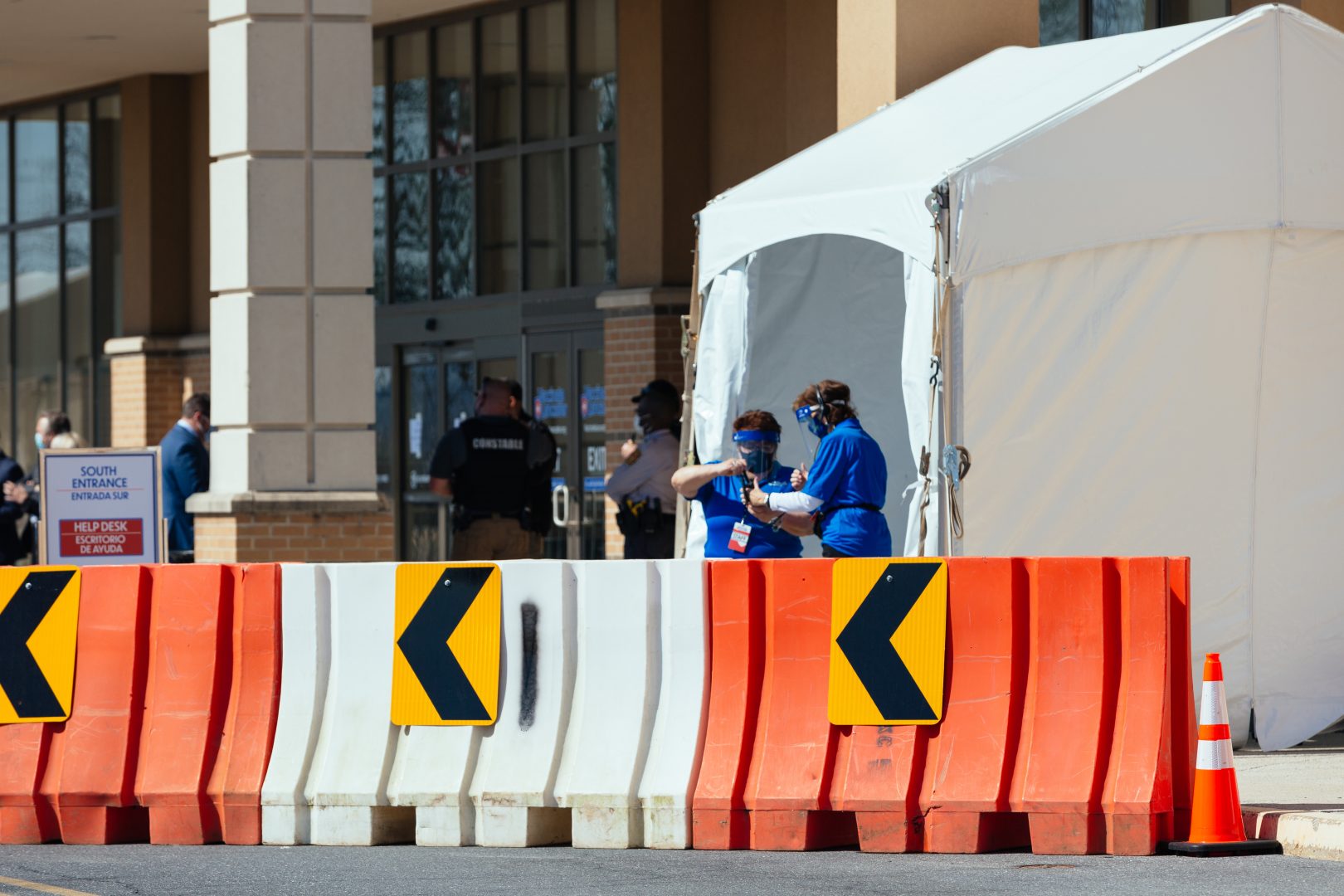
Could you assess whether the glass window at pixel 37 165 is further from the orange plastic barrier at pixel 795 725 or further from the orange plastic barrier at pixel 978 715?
the orange plastic barrier at pixel 978 715

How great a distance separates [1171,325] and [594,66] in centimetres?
846

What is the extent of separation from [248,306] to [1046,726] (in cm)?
685

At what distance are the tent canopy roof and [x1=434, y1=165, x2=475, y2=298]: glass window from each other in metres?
8.60

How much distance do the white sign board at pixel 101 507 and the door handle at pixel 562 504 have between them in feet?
17.8

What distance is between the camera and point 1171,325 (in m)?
10.8

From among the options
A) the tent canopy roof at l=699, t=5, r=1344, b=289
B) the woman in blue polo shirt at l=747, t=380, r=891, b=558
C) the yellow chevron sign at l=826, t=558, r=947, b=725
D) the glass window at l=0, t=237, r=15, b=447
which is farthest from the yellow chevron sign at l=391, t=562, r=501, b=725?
the glass window at l=0, t=237, r=15, b=447

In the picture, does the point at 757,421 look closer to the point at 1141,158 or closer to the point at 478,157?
the point at 1141,158

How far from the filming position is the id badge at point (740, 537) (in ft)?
35.9

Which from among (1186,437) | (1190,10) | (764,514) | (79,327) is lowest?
(764,514)

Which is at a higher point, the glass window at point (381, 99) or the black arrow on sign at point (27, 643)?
the glass window at point (381, 99)

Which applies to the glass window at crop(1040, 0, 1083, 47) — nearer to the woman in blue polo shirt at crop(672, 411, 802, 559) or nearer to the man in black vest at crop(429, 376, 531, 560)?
the man in black vest at crop(429, 376, 531, 560)

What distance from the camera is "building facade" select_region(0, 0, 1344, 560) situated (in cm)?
1336

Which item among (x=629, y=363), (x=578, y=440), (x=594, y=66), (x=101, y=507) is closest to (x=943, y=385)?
(x=101, y=507)

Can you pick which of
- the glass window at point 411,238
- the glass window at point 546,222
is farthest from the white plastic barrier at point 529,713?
the glass window at point 411,238
